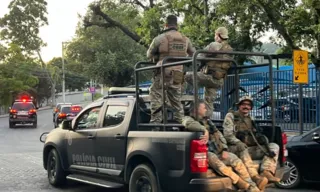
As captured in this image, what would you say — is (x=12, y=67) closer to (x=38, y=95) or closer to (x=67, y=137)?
(x=38, y=95)

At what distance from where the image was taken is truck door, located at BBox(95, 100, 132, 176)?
7043 millimetres

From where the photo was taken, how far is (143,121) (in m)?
7.14

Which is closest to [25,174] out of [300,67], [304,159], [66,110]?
[304,159]

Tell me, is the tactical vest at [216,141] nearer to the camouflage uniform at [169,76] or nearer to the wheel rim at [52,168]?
the camouflage uniform at [169,76]

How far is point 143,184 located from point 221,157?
1198 millimetres

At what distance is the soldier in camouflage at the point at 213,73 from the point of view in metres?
7.45

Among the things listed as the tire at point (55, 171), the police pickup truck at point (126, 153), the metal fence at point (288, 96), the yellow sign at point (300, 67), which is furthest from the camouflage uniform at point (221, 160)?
the metal fence at point (288, 96)

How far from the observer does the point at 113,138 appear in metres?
7.19

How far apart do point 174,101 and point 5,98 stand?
53.3 m

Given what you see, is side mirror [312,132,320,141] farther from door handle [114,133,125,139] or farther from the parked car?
door handle [114,133,125,139]

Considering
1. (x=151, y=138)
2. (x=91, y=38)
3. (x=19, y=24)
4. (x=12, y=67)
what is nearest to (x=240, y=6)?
(x=151, y=138)

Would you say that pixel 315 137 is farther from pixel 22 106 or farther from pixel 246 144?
pixel 22 106

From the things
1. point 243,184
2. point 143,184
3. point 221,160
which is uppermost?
point 221,160

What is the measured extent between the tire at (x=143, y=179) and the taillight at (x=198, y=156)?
0.70m
